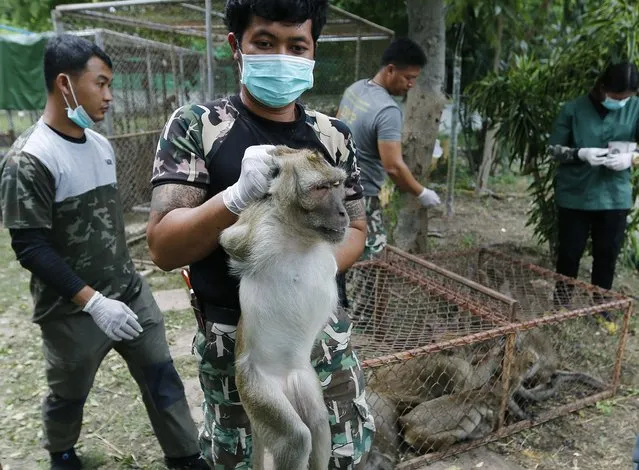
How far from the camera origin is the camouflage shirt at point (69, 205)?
2.66m

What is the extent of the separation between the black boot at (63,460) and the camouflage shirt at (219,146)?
6.40 ft

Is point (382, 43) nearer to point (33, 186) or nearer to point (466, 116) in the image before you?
point (466, 116)

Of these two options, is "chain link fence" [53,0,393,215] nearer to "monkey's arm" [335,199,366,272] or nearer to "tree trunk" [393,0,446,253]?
"tree trunk" [393,0,446,253]

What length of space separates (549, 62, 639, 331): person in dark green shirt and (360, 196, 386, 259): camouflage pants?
1612 mm

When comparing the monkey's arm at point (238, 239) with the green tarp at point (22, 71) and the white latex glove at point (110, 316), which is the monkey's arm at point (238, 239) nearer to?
the white latex glove at point (110, 316)

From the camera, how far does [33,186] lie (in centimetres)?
267

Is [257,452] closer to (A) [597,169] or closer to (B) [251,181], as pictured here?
(B) [251,181]

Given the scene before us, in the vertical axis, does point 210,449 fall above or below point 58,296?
below

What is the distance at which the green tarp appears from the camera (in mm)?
9383

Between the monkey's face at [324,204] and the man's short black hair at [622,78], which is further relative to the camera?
the man's short black hair at [622,78]

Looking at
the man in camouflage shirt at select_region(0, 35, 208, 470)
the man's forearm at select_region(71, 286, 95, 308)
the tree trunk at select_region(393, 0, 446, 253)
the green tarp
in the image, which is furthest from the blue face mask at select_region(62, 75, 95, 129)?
the green tarp

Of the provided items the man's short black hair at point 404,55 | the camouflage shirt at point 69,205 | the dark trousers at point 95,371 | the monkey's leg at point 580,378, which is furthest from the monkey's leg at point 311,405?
the man's short black hair at point 404,55

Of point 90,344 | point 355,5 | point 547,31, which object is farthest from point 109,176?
point 547,31

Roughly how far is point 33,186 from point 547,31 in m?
10.4
